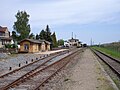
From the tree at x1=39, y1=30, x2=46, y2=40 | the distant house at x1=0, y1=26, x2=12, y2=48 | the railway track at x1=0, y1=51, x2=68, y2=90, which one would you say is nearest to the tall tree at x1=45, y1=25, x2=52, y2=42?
the tree at x1=39, y1=30, x2=46, y2=40

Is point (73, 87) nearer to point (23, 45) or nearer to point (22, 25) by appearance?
point (23, 45)

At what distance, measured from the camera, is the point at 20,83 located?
560 inches

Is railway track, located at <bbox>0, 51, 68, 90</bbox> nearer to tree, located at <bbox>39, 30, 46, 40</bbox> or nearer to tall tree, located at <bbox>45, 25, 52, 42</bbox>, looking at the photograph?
tall tree, located at <bbox>45, 25, 52, 42</bbox>

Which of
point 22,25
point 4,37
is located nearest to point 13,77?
point 4,37

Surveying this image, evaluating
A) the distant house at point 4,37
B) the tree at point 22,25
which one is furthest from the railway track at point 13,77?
the tree at point 22,25

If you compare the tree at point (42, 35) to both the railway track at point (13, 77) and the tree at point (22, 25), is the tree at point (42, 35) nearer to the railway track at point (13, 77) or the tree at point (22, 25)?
the tree at point (22, 25)

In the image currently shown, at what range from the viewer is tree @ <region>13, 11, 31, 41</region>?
316ft

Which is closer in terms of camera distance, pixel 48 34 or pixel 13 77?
pixel 13 77

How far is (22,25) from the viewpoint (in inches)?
3873

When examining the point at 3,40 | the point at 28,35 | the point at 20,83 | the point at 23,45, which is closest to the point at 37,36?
the point at 28,35

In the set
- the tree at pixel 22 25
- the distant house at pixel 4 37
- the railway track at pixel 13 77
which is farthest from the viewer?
the tree at pixel 22 25

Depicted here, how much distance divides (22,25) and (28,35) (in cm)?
407

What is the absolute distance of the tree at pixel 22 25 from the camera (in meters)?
96.2

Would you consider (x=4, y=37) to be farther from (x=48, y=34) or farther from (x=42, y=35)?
(x=48, y=34)
